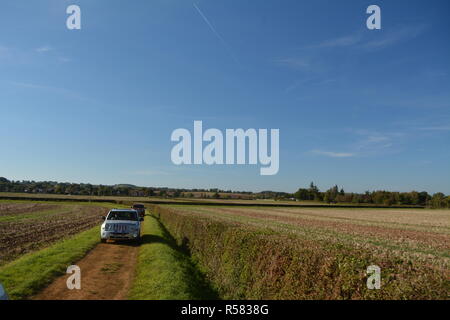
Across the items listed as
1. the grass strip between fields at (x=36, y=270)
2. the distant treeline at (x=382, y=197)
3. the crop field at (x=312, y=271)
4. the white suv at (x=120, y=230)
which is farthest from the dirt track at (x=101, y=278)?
Result: the distant treeline at (x=382, y=197)

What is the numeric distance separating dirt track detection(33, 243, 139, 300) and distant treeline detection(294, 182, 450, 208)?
152260 mm

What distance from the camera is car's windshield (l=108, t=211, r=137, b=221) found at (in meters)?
21.5

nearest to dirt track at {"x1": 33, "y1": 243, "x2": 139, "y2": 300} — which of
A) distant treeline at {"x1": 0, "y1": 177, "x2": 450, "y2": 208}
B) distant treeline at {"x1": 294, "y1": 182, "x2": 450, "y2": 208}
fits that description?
distant treeline at {"x1": 0, "y1": 177, "x2": 450, "y2": 208}

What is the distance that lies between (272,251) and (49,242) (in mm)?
16921

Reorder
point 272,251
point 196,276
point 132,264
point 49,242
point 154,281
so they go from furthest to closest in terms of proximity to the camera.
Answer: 1. point 49,242
2. point 132,264
3. point 196,276
4. point 154,281
5. point 272,251

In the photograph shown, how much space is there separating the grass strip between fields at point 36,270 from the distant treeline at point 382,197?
153 m

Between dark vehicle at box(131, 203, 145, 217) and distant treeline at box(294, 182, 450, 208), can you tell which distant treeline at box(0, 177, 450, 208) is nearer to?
distant treeline at box(294, 182, 450, 208)

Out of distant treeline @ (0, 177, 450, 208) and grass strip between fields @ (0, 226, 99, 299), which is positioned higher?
grass strip between fields @ (0, 226, 99, 299)

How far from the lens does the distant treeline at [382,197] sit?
153000mm

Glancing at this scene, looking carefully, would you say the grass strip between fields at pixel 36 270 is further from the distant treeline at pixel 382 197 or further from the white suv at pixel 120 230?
the distant treeline at pixel 382 197

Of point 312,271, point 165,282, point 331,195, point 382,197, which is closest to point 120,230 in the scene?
point 165,282
